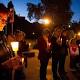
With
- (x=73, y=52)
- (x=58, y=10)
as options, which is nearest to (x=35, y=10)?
(x=58, y=10)

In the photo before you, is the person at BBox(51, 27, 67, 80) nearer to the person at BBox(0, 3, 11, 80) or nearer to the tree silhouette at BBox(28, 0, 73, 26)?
the person at BBox(0, 3, 11, 80)

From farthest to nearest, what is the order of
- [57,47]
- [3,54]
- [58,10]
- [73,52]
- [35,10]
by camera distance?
1. [35,10]
2. [58,10]
3. [73,52]
4. [57,47]
5. [3,54]

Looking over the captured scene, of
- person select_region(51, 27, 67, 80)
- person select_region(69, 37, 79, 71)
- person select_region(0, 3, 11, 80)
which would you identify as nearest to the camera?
person select_region(0, 3, 11, 80)

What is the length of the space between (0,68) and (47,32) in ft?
12.7

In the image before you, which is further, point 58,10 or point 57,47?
point 58,10

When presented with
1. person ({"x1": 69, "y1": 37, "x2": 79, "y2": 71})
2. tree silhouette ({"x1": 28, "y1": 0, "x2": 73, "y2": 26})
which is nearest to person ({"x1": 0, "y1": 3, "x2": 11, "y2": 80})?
person ({"x1": 69, "y1": 37, "x2": 79, "y2": 71})

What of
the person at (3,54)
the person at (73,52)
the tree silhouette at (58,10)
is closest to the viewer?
the person at (3,54)

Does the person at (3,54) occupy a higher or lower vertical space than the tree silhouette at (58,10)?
lower

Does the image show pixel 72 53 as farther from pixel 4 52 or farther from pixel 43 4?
pixel 43 4

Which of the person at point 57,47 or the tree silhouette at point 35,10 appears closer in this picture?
the person at point 57,47

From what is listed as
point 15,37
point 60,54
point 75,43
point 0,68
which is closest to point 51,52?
point 60,54

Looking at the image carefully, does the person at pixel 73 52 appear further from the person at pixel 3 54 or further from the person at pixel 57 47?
the person at pixel 3 54

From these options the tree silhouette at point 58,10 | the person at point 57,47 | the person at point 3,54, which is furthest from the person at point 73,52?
the tree silhouette at point 58,10

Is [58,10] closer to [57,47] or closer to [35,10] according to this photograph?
[35,10]
